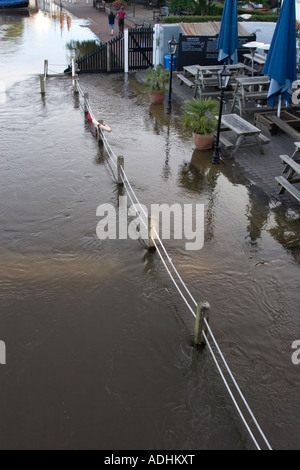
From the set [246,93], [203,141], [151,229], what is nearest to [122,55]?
[246,93]

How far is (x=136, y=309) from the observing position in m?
7.70

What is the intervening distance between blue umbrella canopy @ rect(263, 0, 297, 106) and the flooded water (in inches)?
125

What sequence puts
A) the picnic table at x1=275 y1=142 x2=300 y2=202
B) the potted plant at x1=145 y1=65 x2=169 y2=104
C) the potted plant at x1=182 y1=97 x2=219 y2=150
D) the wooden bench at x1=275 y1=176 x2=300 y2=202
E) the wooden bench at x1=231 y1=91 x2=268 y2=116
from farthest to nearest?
the potted plant at x1=145 y1=65 x2=169 y2=104 < the wooden bench at x1=231 y1=91 x2=268 y2=116 < the potted plant at x1=182 y1=97 x2=219 y2=150 < the picnic table at x1=275 y1=142 x2=300 y2=202 < the wooden bench at x1=275 y1=176 x2=300 y2=202

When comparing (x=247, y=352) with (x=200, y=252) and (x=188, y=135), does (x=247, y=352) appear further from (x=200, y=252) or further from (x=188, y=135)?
(x=188, y=135)

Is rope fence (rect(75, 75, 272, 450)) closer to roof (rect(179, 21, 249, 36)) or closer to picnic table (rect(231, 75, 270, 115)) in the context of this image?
picnic table (rect(231, 75, 270, 115))

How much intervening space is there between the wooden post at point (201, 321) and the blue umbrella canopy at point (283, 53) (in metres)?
8.99

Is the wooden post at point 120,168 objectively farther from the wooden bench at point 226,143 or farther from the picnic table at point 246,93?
the picnic table at point 246,93

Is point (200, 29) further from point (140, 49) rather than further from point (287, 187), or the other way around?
point (287, 187)

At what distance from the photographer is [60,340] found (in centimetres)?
704

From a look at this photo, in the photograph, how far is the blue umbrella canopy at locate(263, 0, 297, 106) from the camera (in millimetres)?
12766

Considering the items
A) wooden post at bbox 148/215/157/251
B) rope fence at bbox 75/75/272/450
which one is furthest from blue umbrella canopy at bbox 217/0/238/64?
wooden post at bbox 148/215/157/251

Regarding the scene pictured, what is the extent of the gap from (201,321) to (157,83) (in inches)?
511
